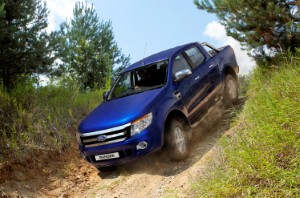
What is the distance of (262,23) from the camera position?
7777 mm

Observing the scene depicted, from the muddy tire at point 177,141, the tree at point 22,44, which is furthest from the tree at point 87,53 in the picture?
the muddy tire at point 177,141

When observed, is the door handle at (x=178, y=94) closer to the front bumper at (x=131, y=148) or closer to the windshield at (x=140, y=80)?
the windshield at (x=140, y=80)

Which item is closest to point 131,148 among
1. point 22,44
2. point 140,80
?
point 140,80

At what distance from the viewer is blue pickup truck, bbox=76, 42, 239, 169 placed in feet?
17.2

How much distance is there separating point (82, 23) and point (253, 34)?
1128 centimetres

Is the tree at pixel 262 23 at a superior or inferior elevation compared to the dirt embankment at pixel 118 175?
superior

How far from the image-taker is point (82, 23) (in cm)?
1731

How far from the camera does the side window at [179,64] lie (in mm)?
6420

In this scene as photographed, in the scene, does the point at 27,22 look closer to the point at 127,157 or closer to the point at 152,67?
the point at 152,67

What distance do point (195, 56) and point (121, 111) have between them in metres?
2.44

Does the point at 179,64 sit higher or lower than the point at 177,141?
higher

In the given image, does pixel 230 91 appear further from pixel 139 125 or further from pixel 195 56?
pixel 139 125

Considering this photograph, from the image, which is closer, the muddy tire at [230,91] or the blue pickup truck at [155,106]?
the blue pickup truck at [155,106]

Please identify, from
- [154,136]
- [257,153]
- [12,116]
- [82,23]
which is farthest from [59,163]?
[82,23]
